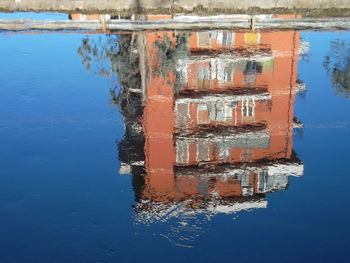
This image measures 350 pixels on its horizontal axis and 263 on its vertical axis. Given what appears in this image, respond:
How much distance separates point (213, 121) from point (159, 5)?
5949mm

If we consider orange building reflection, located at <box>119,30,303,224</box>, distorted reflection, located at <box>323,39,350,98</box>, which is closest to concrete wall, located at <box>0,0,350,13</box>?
orange building reflection, located at <box>119,30,303,224</box>

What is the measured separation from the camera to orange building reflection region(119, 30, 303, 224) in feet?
19.9

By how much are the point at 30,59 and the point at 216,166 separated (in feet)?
17.4

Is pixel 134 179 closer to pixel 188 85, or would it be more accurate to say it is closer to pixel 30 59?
pixel 188 85

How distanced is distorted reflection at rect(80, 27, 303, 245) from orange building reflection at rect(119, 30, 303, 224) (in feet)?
0.05

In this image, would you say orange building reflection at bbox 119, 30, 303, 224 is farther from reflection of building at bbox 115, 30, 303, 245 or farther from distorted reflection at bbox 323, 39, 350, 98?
distorted reflection at bbox 323, 39, 350, 98

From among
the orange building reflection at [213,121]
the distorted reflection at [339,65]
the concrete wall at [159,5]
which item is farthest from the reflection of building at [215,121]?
the concrete wall at [159,5]

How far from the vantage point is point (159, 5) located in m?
12.6

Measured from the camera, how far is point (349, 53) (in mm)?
9984

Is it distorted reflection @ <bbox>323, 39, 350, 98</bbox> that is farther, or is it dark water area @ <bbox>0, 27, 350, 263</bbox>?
distorted reflection @ <bbox>323, 39, 350, 98</bbox>

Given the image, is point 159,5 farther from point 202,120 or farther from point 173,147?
point 173,147

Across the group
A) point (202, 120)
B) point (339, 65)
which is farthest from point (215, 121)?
point (339, 65)

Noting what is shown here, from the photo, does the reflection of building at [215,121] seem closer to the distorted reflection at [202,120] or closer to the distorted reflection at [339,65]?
the distorted reflection at [202,120]

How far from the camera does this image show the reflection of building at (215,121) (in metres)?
6.02
